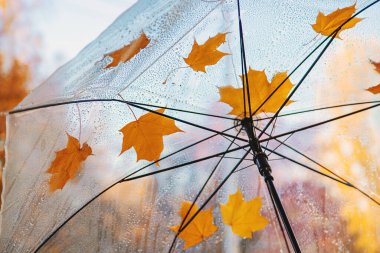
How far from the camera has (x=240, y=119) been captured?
1.60 m

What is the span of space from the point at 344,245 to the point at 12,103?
9.68 meters

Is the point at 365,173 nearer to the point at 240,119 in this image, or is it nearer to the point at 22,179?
the point at 240,119

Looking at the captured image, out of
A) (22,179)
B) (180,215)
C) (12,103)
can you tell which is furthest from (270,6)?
(12,103)

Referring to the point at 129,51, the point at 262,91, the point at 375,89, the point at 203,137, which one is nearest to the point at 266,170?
the point at 262,91

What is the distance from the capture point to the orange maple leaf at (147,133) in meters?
1.55

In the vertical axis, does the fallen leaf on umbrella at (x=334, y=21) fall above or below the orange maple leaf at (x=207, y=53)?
below

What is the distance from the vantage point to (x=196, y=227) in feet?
5.46

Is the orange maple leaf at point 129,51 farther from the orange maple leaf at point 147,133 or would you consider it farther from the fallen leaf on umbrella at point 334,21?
the fallen leaf on umbrella at point 334,21

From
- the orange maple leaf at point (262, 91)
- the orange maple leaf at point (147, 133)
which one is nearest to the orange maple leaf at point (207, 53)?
the orange maple leaf at point (262, 91)

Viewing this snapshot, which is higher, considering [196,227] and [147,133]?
[147,133]

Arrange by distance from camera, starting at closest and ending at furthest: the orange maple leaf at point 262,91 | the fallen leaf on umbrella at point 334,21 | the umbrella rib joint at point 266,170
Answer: the umbrella rib joint at point 266,170 → the fallen leaf on umbrella at point 334,21 → the orange maple leaf at point 262,91

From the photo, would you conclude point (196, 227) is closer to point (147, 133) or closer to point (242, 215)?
point (242, 215)

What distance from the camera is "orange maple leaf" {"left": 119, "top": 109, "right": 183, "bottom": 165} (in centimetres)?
155

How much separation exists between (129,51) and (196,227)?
821 millimetres
